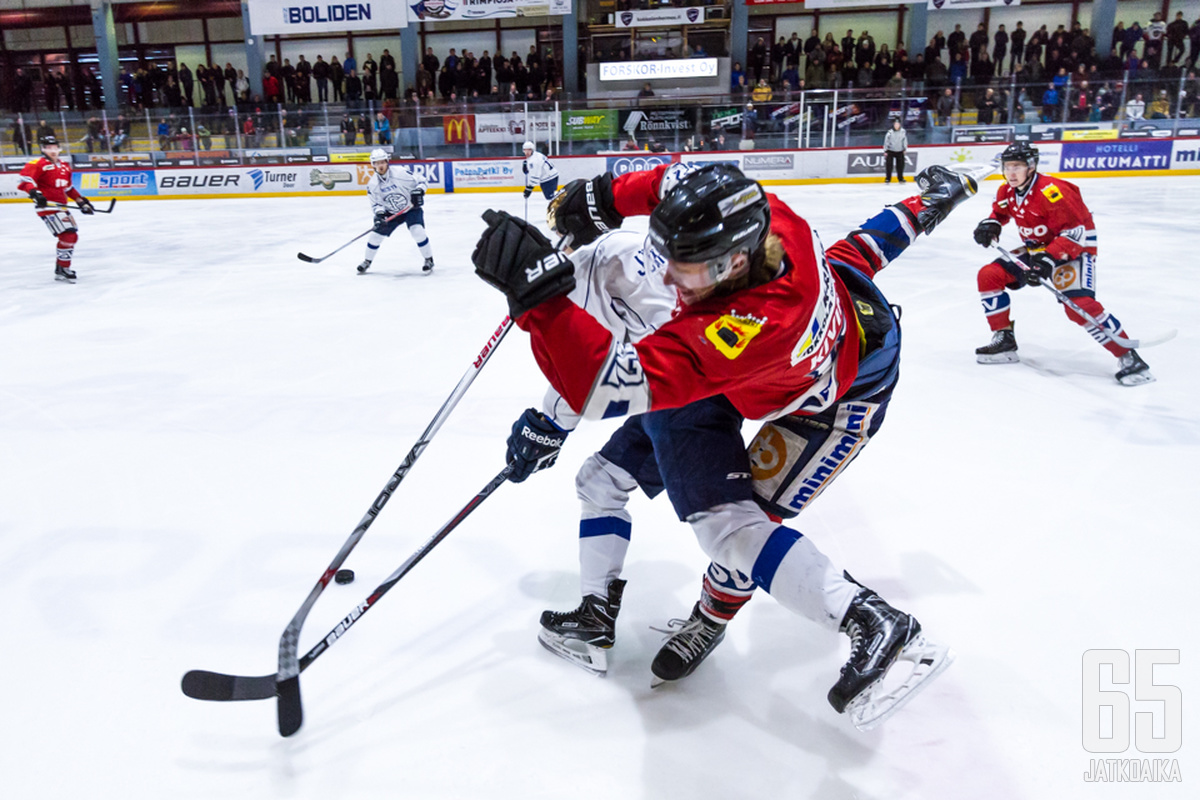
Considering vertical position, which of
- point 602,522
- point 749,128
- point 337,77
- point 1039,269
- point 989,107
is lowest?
point 602,522

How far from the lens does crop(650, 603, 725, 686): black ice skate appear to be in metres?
1.91

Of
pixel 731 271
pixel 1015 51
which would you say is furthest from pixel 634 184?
pixel 1015 51

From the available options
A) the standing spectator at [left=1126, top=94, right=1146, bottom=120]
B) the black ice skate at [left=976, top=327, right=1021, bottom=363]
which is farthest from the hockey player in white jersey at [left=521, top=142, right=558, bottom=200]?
the standing spectator at [left=1126, top=94, right=1146, bottom=120]

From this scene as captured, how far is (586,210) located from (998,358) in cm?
313

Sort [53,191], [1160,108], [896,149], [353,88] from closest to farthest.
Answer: [53,191]
[896,149]
[1160,108]
[353,88]

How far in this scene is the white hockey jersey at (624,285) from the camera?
2.61 m

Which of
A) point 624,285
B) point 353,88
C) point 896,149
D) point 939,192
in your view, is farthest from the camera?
point 353,88

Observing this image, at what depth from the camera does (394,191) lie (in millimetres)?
7891

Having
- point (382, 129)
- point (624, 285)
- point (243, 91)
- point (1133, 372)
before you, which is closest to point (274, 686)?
point (624, 285)

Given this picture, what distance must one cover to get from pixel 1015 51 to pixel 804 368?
21.0 m

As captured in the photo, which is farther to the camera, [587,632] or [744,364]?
[587,632]

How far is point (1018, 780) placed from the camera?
1625 mm

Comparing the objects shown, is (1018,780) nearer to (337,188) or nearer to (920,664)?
(920,664)

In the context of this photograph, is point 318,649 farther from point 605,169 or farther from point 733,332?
point 605,169
